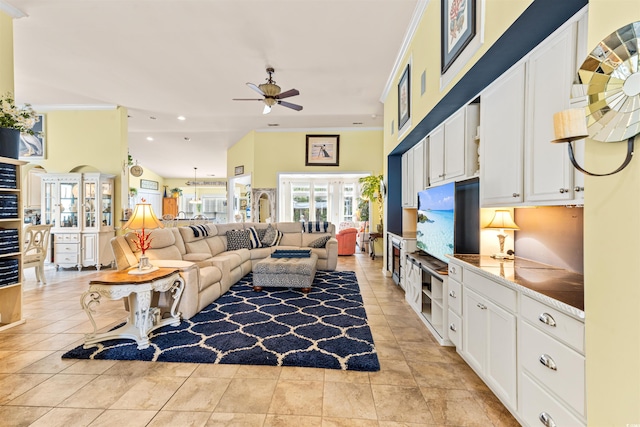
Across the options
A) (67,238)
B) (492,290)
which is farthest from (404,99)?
(67,238)

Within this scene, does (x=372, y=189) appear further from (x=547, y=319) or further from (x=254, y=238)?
(x=547, y=319)

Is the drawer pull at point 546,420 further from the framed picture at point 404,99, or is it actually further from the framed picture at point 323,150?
the framed picture at point 323,150

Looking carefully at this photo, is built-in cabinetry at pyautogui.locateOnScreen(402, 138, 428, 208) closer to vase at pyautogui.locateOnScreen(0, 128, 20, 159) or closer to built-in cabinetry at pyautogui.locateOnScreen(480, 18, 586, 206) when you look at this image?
built-in cabinetry at pyautogui.locateOnScreen(480, 18, 586, 206)

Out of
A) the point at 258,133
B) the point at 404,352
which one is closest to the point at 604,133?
the point at 404,352

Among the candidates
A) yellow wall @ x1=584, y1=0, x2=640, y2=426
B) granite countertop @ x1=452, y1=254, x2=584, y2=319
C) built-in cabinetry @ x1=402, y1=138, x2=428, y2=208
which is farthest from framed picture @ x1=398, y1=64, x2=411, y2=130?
yellow wall @ x1=584, y1=0, x2=640, y2=426

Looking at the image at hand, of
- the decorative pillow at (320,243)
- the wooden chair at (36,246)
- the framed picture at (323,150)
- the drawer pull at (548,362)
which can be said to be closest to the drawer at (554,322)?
the drawer pull at (548,362)

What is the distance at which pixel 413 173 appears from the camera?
4258 millimetres

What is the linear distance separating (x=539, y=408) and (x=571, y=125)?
4.39ft

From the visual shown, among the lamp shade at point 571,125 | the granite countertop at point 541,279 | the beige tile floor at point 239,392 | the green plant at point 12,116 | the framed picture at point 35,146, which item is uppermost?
the framed picture at point 35,146

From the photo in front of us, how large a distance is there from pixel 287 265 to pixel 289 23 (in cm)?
310

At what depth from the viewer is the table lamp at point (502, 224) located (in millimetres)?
2338

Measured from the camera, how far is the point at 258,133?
797 centimetres

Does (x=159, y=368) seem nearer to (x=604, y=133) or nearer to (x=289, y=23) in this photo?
(x=604, y=133)

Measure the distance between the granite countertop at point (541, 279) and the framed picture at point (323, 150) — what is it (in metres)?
5.81
